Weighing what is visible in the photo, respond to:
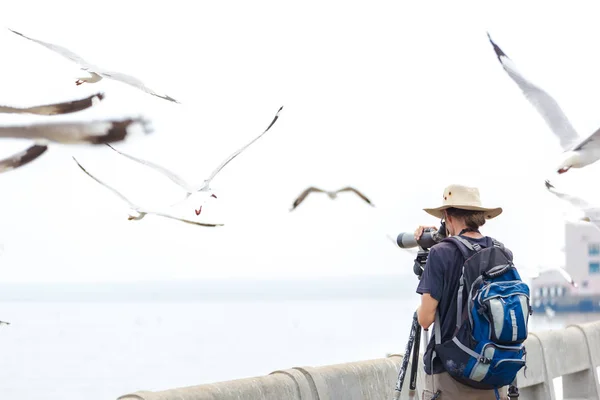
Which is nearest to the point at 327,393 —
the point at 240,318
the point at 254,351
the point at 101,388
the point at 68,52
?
the point at 68,52

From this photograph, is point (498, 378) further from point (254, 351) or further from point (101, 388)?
point (254, 351)

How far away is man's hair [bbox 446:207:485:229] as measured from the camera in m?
4.62

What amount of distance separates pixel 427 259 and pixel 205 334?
73.1 metres

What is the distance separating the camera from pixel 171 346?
65.4 m

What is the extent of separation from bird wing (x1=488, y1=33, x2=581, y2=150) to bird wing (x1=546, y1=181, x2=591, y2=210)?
0.78 m

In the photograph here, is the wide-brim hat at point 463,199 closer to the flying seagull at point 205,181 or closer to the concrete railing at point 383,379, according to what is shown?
the concrete railing at point 383,379

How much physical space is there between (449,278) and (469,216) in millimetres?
312

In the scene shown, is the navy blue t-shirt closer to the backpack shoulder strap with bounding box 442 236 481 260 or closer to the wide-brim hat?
the backpack shoulder strap with bounding box 442 236 481 260

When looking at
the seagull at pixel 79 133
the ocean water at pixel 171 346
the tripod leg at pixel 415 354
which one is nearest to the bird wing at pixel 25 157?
the seagull at pixel 79 133

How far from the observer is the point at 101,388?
1635 inches

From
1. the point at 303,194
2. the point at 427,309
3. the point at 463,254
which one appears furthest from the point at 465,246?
the point at 303,194

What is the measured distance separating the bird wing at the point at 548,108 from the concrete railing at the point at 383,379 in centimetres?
736

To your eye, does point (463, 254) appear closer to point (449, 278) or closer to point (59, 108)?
point (449, 278)

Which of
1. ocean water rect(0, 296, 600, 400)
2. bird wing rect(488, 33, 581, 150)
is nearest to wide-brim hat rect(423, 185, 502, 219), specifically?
bird wing rect(488, 33, 581, 150)
